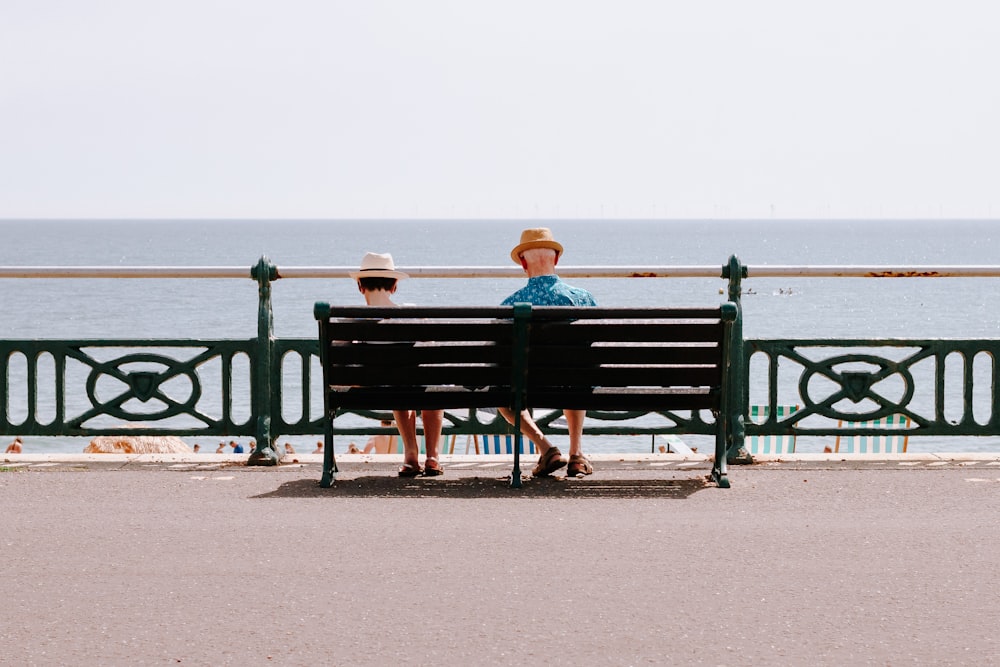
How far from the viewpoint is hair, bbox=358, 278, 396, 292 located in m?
7.82

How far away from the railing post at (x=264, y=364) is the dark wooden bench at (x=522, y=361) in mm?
967

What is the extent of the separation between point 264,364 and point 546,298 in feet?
5.92

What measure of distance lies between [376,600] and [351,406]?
2.62 metres

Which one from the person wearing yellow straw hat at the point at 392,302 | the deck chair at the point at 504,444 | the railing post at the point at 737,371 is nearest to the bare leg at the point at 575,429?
the person wearing yellow straw hat at the point at 392,302

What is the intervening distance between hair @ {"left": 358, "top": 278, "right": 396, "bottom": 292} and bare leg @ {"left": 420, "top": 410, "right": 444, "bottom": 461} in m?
0.73

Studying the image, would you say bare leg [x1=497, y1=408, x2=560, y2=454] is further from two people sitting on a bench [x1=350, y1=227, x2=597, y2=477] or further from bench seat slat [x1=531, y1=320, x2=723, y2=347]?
bench seat slat [x1=531, y1=320, x2=723, y2=347]

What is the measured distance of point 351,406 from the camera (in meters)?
7.61

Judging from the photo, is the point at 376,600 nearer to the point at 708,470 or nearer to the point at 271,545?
the point at 271,545

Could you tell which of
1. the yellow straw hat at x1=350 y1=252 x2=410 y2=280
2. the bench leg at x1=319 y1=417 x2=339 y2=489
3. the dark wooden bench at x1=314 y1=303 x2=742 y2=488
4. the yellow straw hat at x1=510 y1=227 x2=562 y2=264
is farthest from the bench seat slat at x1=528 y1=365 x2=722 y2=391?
the bench leg at x1=319 y1=417 x2=339 y2=489

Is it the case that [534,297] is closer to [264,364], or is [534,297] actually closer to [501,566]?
[264,364]

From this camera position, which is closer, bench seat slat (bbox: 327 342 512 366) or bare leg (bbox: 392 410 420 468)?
bench seat slat (bbox: 327 342 512 366)

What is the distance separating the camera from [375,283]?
7.82m

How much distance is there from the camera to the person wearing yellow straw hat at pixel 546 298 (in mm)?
7734

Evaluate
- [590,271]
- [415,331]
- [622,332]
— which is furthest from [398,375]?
[590,271]
